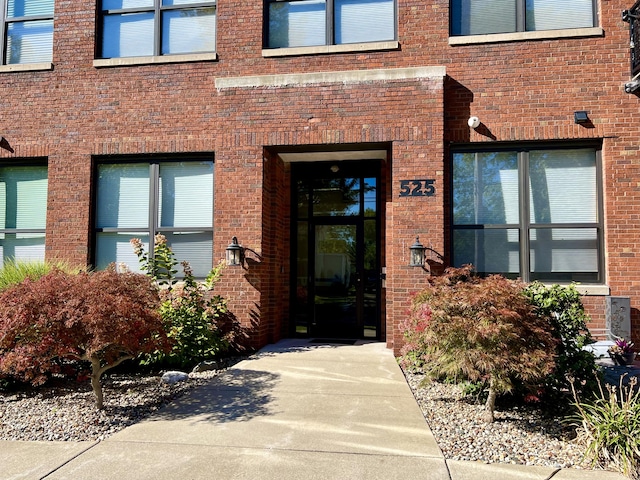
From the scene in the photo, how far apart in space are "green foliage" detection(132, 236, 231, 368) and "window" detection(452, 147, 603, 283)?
3708 millimetres

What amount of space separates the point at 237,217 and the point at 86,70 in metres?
3.74

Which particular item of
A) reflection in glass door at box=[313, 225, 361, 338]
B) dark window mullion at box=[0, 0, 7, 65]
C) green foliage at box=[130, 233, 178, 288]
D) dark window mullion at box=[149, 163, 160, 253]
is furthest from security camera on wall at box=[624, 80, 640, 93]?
dark window mullion at box=[0, 0, 7, 65]

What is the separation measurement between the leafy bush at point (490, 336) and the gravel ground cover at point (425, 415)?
0.33 m

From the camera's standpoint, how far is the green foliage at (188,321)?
19.6 feet

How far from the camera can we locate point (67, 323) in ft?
13.0

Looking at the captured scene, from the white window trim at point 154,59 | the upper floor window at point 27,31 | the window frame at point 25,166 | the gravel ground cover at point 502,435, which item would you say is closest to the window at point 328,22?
the white window trim at point 154,59

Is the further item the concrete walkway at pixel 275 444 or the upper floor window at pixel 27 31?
the upper floor window at pixel 27 31

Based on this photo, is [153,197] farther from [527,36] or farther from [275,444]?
[527,36]

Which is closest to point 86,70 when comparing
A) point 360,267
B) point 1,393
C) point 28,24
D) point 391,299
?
point 28,24

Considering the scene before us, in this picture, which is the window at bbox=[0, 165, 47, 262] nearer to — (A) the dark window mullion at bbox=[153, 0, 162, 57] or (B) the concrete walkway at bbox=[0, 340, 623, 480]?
(A) the dark window mullion at bbox=[153, 0, 162, 57]

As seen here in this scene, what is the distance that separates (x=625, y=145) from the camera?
6.45 m

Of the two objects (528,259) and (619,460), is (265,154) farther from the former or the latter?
(619,460)

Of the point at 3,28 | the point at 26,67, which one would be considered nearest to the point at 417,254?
the point at 26,67

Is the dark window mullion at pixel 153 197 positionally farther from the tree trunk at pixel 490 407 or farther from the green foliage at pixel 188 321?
the tree trunk at pixel 490 407
